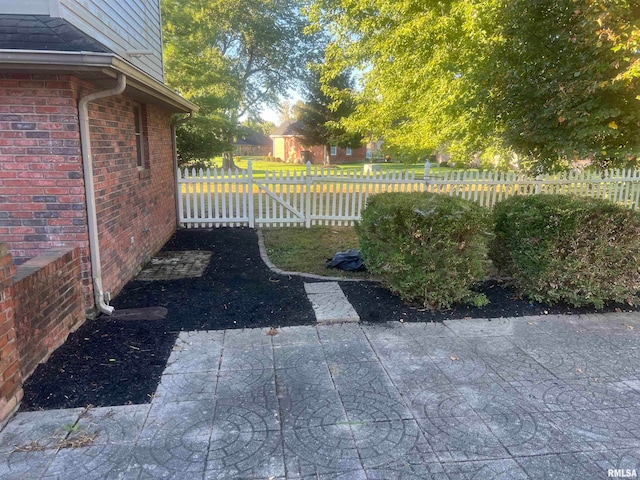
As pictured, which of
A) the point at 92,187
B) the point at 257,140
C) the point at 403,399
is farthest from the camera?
the point at 257,140

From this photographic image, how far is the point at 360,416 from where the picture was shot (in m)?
2.67

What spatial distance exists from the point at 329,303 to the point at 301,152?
3880 cm

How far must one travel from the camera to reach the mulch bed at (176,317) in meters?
2.98

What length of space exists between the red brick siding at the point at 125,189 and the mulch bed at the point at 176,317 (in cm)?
48

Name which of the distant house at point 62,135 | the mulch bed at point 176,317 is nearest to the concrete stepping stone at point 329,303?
the mulch bed at point 176,317

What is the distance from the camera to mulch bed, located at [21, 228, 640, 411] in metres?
2.98

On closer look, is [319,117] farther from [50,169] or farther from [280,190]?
[50,169]

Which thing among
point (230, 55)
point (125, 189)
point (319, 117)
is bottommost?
point (125, 189)

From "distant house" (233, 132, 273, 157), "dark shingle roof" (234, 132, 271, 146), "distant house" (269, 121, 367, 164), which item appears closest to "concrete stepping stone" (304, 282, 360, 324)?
"distant house" (269, 121, 367, 164)

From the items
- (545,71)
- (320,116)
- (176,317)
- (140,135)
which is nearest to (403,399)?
(176,317)

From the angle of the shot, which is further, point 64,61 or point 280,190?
point 280,190

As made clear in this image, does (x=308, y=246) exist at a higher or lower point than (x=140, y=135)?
lower

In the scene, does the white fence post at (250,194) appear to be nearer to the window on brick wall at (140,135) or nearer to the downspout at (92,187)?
the window on brick wall at (140,135)

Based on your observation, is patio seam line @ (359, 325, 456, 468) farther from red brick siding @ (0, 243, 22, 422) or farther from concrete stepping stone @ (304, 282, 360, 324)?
red brick siding @ (0, 243, 22, 422)
